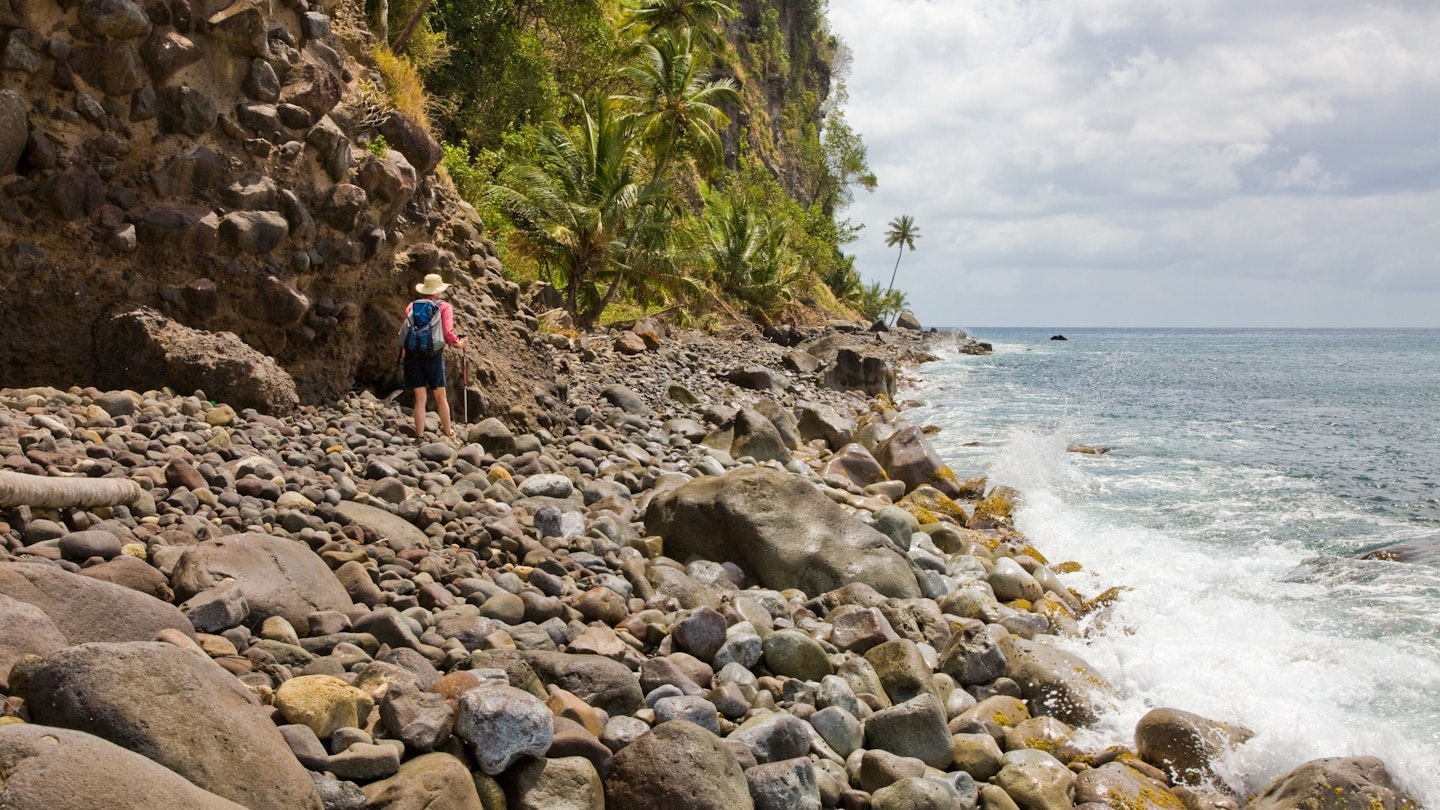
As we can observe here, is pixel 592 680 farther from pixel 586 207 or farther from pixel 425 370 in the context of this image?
pixel 586 207

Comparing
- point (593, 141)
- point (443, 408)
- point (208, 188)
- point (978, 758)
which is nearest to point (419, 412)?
point (443, 408)

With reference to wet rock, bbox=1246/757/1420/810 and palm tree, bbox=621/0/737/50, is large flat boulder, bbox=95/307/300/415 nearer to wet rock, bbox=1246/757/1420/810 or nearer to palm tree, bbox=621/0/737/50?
wet rock, bbox=1246/757/1420/810

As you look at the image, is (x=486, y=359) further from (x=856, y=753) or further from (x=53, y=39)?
(x=856, y=753)

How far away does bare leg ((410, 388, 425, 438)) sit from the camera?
849 centimetres

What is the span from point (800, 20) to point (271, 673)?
2687 inches

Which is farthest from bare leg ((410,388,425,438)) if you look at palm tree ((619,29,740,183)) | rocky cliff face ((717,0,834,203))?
rocky cliff face ((717,0,834,203))

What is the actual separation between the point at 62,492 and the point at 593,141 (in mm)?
17235

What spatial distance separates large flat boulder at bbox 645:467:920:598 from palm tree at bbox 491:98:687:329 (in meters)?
13.0

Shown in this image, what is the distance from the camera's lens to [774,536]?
23.4 ft

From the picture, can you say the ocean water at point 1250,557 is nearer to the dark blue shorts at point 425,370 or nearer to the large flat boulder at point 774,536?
the large flat boulder at point 774,536

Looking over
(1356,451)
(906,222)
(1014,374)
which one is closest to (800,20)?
(906,222)

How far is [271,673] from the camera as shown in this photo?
3.61 metres

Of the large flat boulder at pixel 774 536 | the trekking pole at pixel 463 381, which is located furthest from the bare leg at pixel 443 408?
the large flat boulder at pixel 774 536

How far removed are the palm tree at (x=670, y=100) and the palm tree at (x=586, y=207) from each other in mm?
3336
